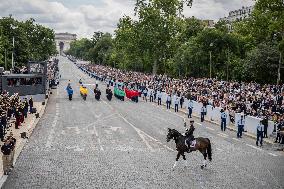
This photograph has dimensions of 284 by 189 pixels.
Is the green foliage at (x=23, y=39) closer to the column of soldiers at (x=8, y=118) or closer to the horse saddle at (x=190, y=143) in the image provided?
the column of soldiers at (x=8, y=118)

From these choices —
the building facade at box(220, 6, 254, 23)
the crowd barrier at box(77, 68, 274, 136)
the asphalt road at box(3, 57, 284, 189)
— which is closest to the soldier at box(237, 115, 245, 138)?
the asphalt road at box(3, 57, 284, 189)

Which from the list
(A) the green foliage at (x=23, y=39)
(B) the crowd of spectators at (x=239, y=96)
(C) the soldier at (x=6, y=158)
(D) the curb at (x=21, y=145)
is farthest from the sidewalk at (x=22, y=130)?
(A) the green foliage at (x=23, y=39)

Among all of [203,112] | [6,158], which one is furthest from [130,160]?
[203,112]

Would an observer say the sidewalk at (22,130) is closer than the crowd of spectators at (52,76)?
Yes

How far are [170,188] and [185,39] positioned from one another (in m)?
75.6

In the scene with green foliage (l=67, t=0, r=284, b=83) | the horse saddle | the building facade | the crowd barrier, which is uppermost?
the building facade

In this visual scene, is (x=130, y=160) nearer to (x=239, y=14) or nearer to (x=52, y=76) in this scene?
(x=52, y=76)

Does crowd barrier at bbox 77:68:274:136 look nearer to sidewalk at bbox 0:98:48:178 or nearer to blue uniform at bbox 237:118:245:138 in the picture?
blue uniform at bbox 237:118:245:138

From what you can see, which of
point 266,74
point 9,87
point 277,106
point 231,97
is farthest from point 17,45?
point 277,106

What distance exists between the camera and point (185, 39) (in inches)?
3489

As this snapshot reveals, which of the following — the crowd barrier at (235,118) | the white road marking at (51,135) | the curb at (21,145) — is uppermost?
the crowd barrier at (235,118)

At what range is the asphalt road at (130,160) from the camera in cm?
1565

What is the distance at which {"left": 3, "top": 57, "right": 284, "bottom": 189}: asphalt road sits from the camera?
15648mm

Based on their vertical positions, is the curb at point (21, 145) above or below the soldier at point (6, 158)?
below
